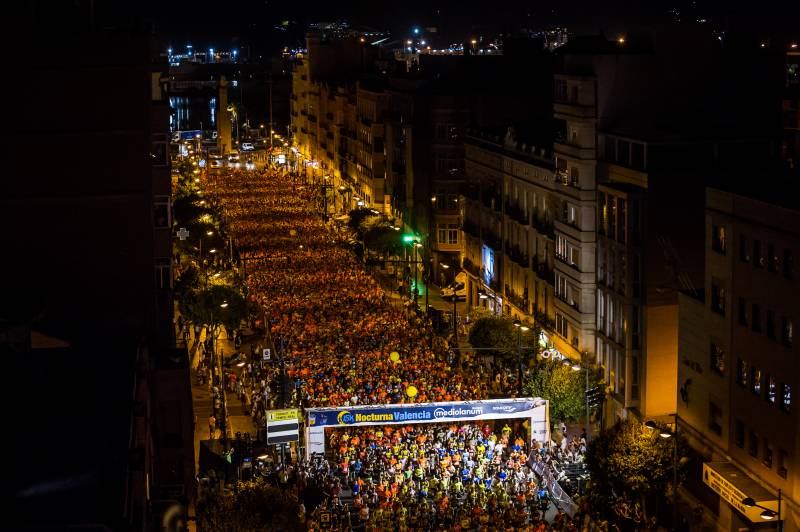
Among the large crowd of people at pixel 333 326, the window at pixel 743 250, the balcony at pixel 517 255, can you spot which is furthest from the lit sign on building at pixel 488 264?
the window at pixel 743 250

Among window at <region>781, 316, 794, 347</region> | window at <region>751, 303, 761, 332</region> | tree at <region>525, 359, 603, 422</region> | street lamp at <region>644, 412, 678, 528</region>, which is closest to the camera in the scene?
street lamp at <region>644, 412, 678, 528</region>

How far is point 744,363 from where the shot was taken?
43938 mm

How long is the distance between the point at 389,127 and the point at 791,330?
7702 centimetres

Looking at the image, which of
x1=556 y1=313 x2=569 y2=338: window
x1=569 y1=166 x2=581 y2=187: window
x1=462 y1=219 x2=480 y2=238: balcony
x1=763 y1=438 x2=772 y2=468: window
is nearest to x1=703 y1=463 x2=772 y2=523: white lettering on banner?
x1=763 y1=438 x2=772 y2=468: window

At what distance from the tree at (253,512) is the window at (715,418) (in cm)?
1631

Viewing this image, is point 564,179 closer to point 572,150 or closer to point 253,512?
point 572,150

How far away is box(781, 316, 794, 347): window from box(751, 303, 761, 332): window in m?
1.69

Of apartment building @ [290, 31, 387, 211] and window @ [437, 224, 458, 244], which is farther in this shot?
apartment building @ [290, 31, 387, 211]

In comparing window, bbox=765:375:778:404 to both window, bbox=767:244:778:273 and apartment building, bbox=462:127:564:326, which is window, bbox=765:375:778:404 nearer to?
window, bbox=767:244:778:273

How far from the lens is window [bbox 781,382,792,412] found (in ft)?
133

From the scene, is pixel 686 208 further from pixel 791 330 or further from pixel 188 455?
pixel 188 455

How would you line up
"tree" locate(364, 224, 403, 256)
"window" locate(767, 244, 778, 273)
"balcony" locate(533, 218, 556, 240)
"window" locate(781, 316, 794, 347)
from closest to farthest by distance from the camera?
1. "window" locate(781, 316, 794, 347)
2. "window" locate(767, 244, 778, 273)
3. "balcony" locate(533, 218, 556, 240)
4. "tree" locate(364, 224, 403, 256)

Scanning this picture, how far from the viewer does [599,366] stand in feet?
189

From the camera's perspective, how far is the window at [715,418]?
46.1m
